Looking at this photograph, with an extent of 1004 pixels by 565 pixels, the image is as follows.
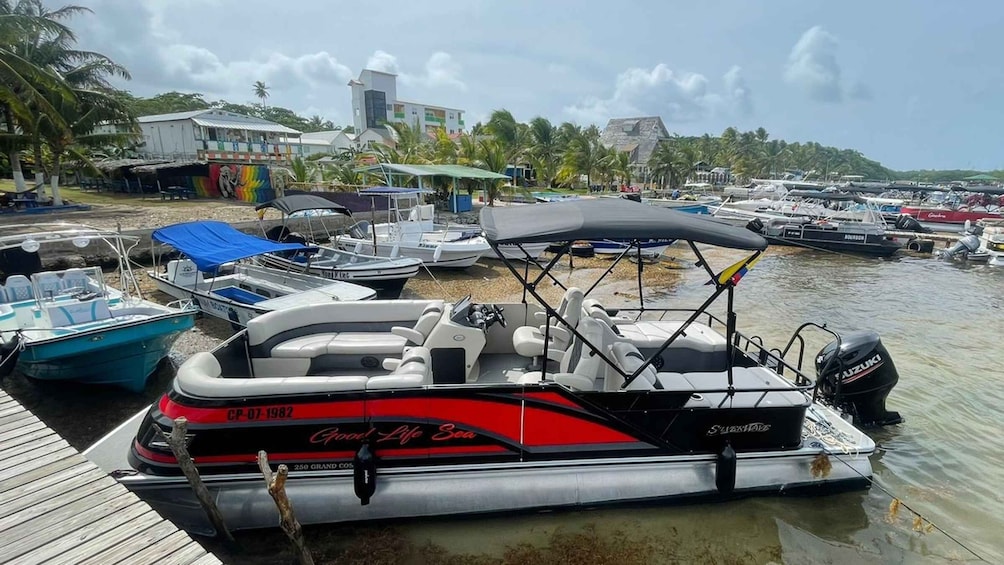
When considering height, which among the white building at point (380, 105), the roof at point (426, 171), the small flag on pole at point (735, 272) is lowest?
the small flag on pole at point (735, 272)

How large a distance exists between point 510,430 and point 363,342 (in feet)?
7.13

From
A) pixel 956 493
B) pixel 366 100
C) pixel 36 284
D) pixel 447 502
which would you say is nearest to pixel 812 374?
pixel 956 493

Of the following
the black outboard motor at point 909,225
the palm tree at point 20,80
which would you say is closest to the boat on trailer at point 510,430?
the palm tree at point 20,80

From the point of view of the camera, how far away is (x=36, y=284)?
24.9ft

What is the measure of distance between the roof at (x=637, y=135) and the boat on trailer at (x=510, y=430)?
177 ft

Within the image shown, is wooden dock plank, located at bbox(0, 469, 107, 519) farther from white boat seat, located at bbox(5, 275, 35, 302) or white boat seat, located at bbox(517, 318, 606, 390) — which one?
white boat seat, located at bbox(5, 275, 35, 302)

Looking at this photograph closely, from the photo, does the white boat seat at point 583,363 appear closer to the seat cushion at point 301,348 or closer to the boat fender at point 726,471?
the boat fender at point 726,471

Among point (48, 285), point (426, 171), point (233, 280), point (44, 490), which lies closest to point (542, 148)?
point (426, 171)

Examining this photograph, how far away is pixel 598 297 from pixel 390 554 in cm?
965

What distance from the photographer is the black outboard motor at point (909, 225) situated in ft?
85.7

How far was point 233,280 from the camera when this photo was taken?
10.4 metres

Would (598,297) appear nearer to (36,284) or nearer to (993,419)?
(993,419)

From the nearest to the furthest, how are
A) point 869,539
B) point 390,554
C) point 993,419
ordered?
1. point 390,554
2. point 869,539
3. point 993,419

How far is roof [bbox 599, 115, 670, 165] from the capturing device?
57125 millimetres
